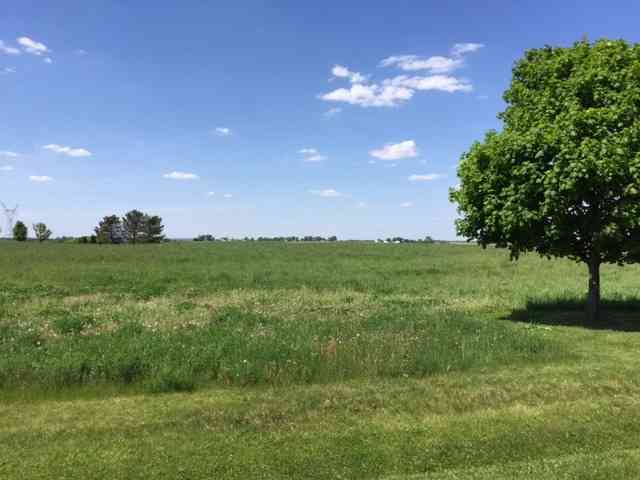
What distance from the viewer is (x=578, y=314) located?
602 inches

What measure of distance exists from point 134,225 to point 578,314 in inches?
6613

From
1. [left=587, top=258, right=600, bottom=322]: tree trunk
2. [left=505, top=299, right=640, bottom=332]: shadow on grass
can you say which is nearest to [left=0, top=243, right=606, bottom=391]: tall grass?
[left=505, top=299, right=640, bottom=332]: shadow on grass

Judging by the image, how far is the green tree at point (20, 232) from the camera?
15112cm

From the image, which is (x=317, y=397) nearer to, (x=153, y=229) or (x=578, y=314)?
(x=578, y=314)

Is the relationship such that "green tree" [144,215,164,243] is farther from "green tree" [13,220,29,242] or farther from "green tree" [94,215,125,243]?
"green tree" [13,220,29,242]

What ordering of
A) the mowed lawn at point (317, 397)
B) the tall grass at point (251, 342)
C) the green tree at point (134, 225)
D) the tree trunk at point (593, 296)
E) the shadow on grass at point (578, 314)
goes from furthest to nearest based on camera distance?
the green tree at point (134, 225) < the tree trunk at point (593, 296) < the shadow on grass at point (578, 314) < the tall grass at point (251, 342) < the mowed lawn at point (317, 397)

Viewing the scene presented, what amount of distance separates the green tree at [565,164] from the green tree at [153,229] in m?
163

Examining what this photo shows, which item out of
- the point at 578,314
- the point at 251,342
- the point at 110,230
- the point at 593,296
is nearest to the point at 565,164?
the point at 593,296

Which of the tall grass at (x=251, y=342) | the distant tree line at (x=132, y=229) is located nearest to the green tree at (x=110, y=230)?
the distant tree line at (x=132, y=229)

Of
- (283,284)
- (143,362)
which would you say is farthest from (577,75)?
(283,284)

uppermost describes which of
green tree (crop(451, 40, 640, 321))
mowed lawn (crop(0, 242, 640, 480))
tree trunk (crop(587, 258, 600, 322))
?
green tree (crop(451, 40, 640, 321))

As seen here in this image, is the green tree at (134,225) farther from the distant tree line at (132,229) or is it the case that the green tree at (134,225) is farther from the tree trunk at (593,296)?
the tree trunk at (593,296)

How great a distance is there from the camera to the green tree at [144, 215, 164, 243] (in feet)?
549

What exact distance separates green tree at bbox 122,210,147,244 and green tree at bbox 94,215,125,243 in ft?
8.66
